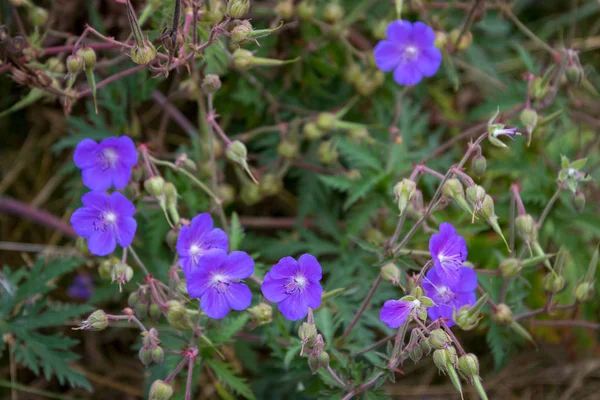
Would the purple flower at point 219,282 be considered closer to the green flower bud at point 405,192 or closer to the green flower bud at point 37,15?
the green flower bud at point 405,192

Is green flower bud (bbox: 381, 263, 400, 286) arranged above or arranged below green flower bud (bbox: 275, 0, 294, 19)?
below

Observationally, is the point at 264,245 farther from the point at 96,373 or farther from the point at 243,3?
the point at 243,3

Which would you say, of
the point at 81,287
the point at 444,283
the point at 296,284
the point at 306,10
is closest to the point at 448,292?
the point at 444,283

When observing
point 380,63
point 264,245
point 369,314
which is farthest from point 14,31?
point 369,314

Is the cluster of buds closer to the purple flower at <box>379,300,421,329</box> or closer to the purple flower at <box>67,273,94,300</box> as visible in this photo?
the purple flower at <box>379,300,421,329</box>

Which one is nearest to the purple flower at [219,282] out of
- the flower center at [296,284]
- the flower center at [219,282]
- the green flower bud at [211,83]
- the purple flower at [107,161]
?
the flower center at [219,282]

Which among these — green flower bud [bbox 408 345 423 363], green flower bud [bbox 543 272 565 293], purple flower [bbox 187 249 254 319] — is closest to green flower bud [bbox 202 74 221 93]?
purple flower [bbox 187 249 254 319]
